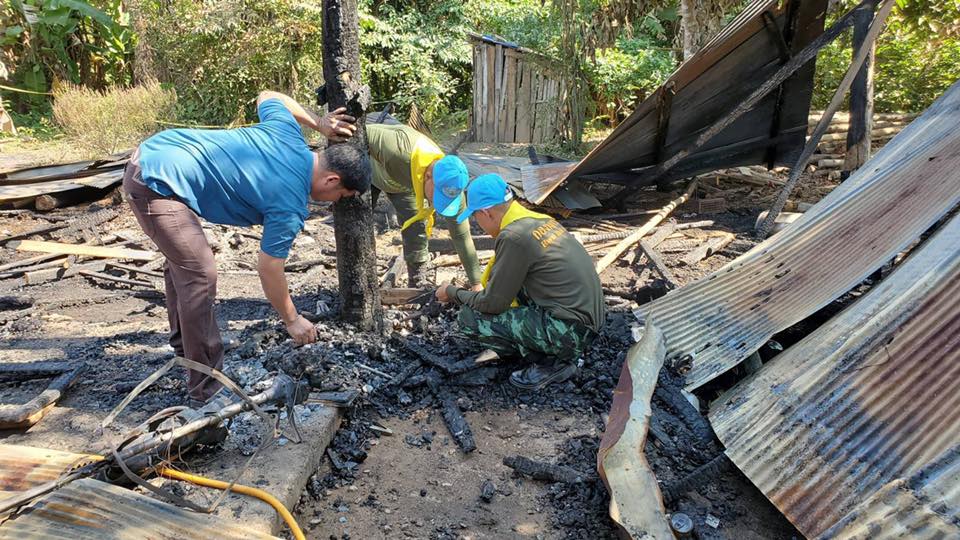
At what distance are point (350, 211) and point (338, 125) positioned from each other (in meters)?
0.66

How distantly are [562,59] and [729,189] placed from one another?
4541 millimetres

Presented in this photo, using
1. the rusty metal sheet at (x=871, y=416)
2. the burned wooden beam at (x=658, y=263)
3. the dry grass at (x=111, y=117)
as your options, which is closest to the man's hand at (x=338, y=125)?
the rusty metal sheet at (x=871, y=416)

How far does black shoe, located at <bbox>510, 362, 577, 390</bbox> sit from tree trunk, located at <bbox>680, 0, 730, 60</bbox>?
7415 mm

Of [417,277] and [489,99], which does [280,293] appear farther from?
[489,99]

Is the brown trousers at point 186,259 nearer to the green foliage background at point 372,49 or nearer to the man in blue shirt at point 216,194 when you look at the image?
the man in blue shirt at point 216,194

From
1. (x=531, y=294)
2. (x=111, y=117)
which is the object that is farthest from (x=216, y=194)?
(x=111, y=117)

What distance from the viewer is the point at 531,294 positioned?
4.38m

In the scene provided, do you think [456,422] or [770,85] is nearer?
[456,422]

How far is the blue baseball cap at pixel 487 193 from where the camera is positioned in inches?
162

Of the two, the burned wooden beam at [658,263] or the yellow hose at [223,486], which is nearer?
the yellow hose at [223,486]

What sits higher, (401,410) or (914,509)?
(914,509)

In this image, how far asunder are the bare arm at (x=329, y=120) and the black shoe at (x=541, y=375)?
2.12 m

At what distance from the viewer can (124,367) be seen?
4.46 metres

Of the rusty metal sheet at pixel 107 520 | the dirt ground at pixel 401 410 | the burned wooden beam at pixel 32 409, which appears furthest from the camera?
the burned wooden beam at pixel 32 409
